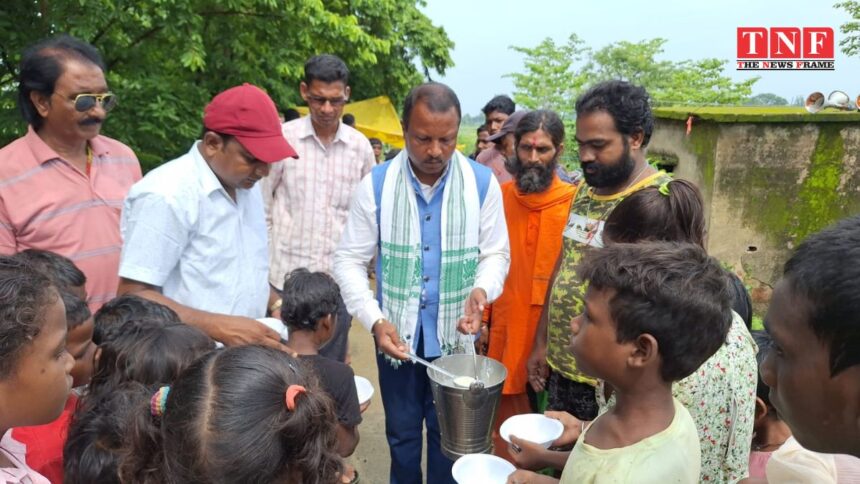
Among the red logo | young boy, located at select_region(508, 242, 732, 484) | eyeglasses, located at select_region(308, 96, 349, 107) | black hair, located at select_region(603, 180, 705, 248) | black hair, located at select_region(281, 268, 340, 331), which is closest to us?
young boy, located at select_region(508, 242, 732, 484)

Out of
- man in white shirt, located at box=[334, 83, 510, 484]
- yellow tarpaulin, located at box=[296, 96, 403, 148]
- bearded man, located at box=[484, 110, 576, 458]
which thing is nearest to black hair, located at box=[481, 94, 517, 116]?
bearded man, located at box=[484, 110, 576, 458]

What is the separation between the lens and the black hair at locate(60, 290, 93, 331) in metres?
2.02

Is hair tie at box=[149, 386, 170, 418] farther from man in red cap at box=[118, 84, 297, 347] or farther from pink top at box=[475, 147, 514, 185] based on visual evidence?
pink top at box=[475, 147, 514, 185]

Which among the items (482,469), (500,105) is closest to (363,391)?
(482,469)

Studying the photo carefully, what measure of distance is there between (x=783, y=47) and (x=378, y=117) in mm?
8915

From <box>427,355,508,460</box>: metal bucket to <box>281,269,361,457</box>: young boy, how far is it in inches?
14.5

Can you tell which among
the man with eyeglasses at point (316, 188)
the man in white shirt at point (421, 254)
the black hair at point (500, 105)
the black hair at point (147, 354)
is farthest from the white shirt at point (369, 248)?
the black hair at point (500, 105)

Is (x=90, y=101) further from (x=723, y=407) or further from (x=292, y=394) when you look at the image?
(x=723, y=407)

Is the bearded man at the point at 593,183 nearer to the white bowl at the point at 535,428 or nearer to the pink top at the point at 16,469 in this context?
the white bowl at the point at 535,428

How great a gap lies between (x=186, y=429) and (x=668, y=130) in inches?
265

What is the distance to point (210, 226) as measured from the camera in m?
2.42

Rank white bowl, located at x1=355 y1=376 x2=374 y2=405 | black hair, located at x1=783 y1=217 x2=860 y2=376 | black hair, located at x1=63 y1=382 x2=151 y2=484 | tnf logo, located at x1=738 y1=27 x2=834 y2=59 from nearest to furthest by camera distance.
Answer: black hair, located at x1=783 y1=217 x2=860 y2=376
black hair, located at x1=63 y1=382 x2=151 y2=484
white bowl, located at x1=355 y1=376 x2=374 y2=405
tnf logo, located at x1=738 y1=27 x2=834 y2=59

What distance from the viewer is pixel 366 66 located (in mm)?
12602

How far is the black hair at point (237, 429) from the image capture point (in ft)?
4.25
